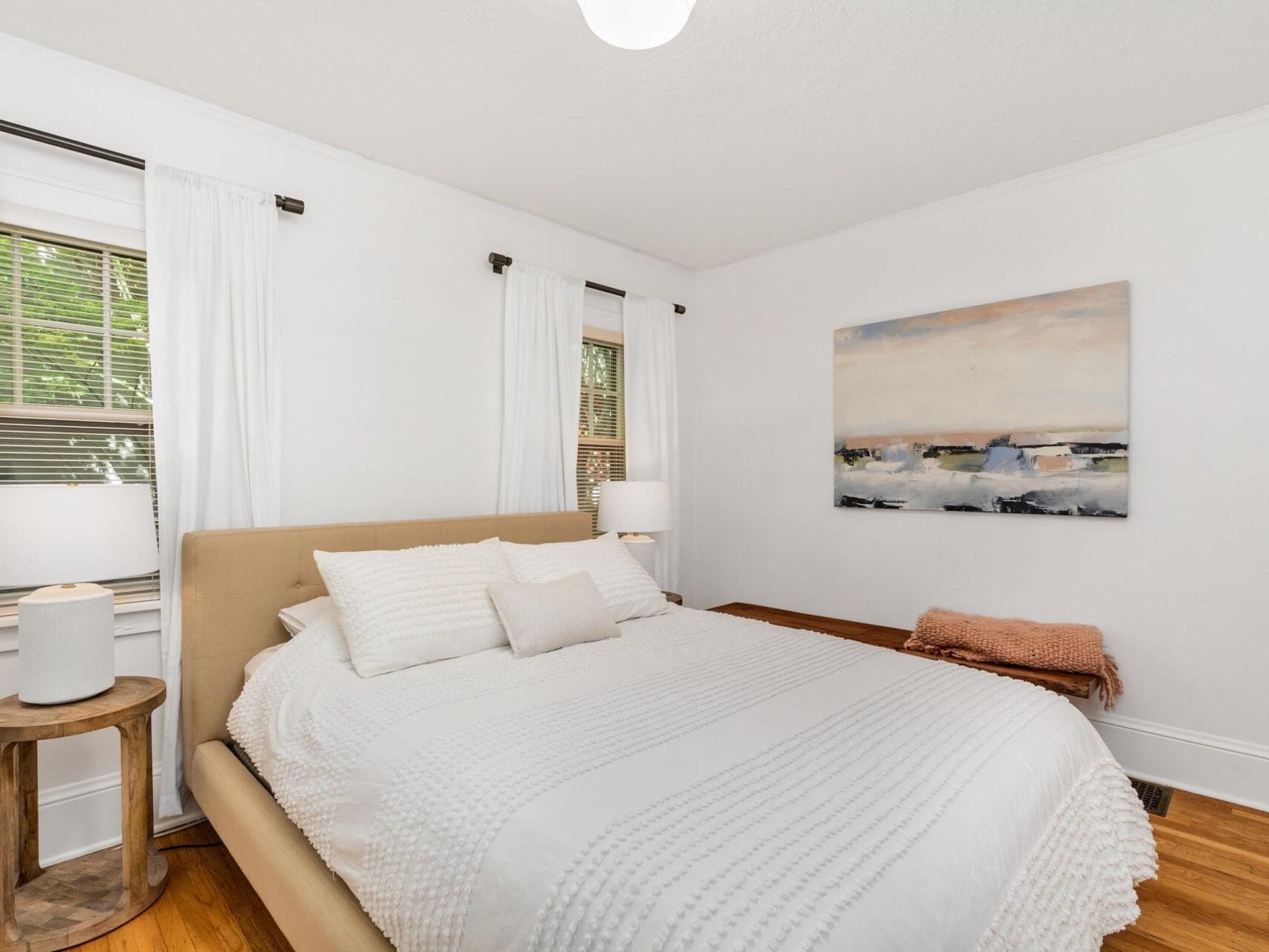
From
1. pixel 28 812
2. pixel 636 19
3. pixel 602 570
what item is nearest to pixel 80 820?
pixel 28 812

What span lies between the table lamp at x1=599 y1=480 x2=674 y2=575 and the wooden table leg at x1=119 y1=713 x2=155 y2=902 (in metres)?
2.14

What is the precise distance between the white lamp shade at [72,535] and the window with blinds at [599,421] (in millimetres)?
2214

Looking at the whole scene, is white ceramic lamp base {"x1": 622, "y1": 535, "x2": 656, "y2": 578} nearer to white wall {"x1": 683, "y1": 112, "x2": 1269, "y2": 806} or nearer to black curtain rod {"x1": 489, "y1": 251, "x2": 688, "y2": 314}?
white wall {"x1": 683, "y1": 112, "x2": 1269, "y2": 806}

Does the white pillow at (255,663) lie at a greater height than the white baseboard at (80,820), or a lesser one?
greater

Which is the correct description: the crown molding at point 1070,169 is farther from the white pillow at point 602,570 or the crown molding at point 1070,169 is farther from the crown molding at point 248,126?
the white pillow at point 602,570

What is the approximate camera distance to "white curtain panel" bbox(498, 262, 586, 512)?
11.1 feet

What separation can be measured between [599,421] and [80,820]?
2.84 m

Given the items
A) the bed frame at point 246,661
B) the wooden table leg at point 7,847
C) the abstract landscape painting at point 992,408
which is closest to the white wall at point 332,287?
the bed frame at point 246,661

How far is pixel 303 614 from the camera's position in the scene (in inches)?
94.7

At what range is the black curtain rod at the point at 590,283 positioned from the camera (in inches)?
131

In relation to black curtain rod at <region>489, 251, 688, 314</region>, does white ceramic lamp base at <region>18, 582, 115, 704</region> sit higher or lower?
lower

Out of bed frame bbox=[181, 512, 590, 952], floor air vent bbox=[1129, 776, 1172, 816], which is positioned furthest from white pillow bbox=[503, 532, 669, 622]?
floor air vent bbox=[1129, 776, 1172, 816]

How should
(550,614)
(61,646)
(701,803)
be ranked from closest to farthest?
(701,803) → (61,646) → (550,614)

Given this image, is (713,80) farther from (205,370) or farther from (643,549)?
(643,549)
